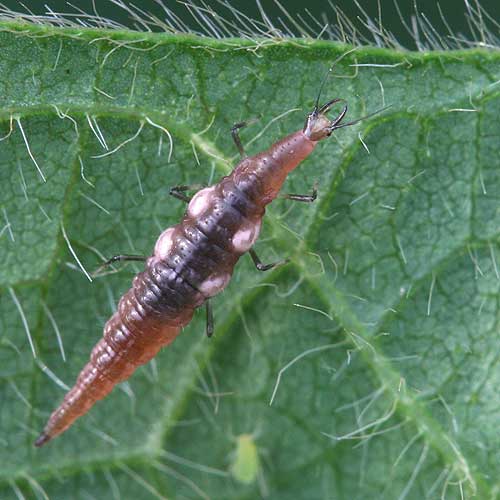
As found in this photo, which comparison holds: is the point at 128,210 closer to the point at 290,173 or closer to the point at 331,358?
the point at 290,173

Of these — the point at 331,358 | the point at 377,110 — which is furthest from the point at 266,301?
the point at 377,110

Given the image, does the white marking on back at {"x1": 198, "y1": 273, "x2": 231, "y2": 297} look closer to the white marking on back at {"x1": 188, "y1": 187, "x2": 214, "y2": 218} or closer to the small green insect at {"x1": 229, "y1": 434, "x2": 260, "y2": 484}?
the white marking on back at {"x1": 188, "y1": 187, "x2": 214, "y2": 218}

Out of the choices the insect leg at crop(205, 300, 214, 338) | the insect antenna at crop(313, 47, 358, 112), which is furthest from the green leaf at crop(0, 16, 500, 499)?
the insect leg at crop(205, 300, 214, 338)

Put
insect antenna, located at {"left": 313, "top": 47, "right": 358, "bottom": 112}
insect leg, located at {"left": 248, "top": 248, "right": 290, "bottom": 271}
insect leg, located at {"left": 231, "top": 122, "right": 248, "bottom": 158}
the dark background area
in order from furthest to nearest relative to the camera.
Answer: the dark background area, insect leg, located at {"left": 248, "top": 248, "right": 290, "bottom": 271}, insect leg, located at {"left": 231, "top": 122, "right": 248, "bottom": 158}, insect antenna, located at {"left": 313, "top": 47, "right": 358, "bottom": 112}

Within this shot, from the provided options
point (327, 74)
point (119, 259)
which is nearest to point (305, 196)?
point (327, 74)

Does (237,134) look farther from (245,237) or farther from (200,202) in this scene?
(245,237)

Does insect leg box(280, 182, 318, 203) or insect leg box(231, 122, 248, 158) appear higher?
insect leg box(231, 122, 248, 158)
